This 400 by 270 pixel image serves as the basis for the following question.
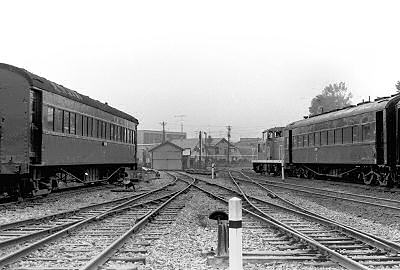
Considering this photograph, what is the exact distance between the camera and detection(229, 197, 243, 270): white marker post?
5.13 metres

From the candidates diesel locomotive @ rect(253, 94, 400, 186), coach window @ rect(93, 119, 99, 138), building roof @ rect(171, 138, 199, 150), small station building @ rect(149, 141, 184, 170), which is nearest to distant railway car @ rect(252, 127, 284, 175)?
diesel locomotive @ rect(253, 94, 400, 186)

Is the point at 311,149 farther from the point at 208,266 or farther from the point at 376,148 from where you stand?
the point at 208,266

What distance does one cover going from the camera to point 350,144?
22.9m

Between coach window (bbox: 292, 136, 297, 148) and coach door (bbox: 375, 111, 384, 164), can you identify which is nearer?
coach door (bbox: 375, 111, 384, 164)

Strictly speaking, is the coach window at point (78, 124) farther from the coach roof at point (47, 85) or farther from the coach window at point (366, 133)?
the coach window at point (366, 133)

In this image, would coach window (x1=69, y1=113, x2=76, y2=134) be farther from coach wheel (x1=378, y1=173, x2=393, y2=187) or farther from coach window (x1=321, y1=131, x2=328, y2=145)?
coach window (x1=321, y1=131, x2=328, y2=145)

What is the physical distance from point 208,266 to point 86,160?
13423mm

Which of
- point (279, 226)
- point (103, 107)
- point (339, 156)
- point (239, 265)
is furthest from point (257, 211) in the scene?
point (339, 156)

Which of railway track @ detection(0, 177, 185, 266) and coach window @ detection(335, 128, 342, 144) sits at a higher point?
coach window @ detection(335, 128, 342, 144)

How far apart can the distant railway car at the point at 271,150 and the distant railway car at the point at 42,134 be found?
18.7 metres

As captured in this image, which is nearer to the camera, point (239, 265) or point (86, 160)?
point (239, 265)

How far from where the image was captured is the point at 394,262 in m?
6.44

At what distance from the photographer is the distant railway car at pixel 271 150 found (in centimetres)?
3699

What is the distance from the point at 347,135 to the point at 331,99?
212ft
